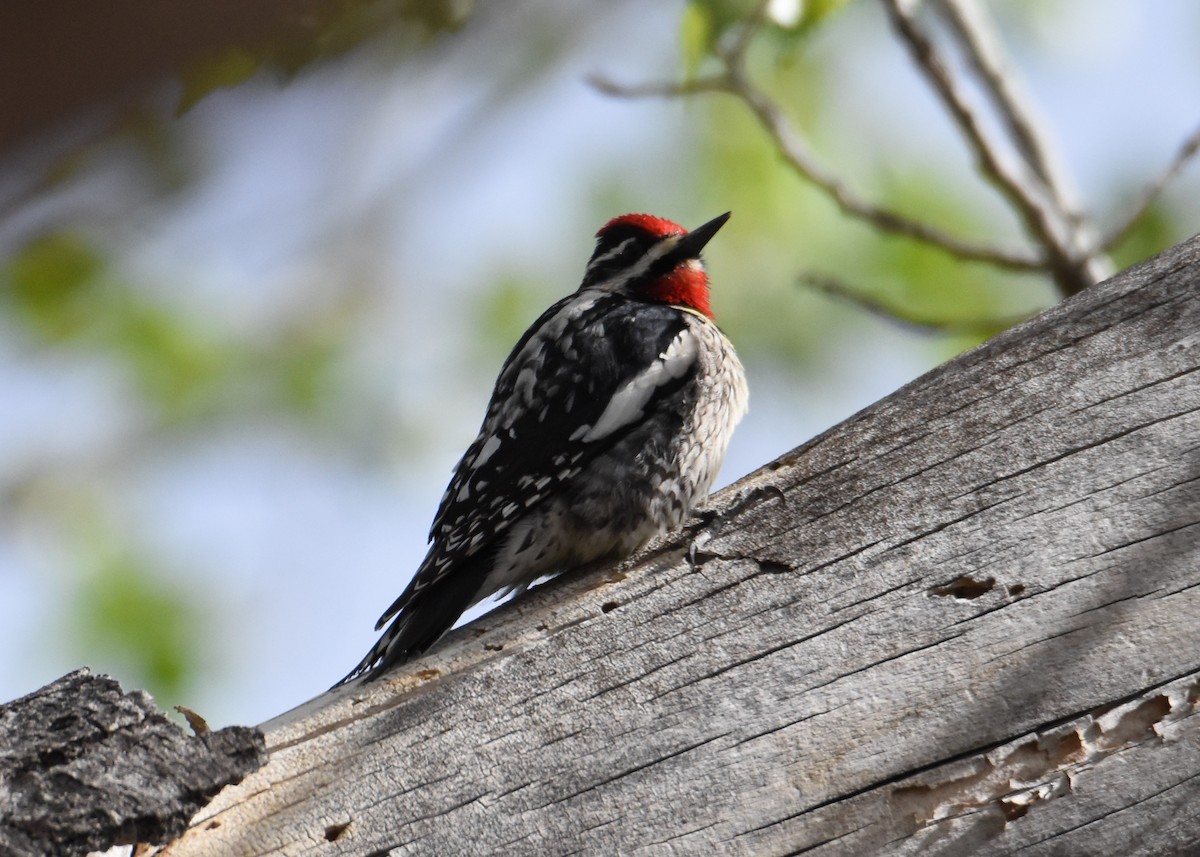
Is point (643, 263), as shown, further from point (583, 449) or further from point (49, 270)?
point (49, 270)

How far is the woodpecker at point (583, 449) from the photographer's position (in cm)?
313

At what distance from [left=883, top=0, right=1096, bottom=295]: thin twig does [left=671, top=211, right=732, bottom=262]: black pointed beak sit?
894 mm

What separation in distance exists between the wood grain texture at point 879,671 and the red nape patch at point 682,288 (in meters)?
2.19

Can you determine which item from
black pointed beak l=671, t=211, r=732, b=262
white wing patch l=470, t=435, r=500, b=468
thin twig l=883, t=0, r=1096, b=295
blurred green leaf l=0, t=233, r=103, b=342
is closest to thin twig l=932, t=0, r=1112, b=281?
thin twig l=883, t=0, r=1096, b=295

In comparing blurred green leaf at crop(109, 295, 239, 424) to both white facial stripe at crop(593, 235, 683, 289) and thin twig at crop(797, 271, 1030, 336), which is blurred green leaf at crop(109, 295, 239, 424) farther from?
thin twig at crop(797, 271, 1030, 336)

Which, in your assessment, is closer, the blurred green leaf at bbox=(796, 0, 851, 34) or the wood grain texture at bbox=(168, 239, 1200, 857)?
the wood grain texture at bbox=(168, 239, 1200, 857)

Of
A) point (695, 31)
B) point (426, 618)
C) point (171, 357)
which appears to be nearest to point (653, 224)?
point (695, 31)

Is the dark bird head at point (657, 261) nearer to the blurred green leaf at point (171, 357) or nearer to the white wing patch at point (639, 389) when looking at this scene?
the white wing patch at point (639, 389)

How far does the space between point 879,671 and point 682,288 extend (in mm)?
2638

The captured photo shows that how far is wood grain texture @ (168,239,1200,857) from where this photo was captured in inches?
61.6

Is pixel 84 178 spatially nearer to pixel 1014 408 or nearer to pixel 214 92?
pixel 214 92

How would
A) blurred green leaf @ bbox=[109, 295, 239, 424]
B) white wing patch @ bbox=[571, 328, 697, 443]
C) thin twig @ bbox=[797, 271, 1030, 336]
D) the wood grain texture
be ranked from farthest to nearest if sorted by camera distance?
blurred green leaf @ bbox=[109, 295, 239, 424], thin twig @ bbox=[797, 271, 1030, 336], white wing patch @ bbox=[571, 328, 697, 443], the wood grain texture

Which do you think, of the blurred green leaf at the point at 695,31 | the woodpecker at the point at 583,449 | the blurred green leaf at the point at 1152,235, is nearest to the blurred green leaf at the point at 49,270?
the woodpecker at the point at 583,449

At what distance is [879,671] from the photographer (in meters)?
1.70
